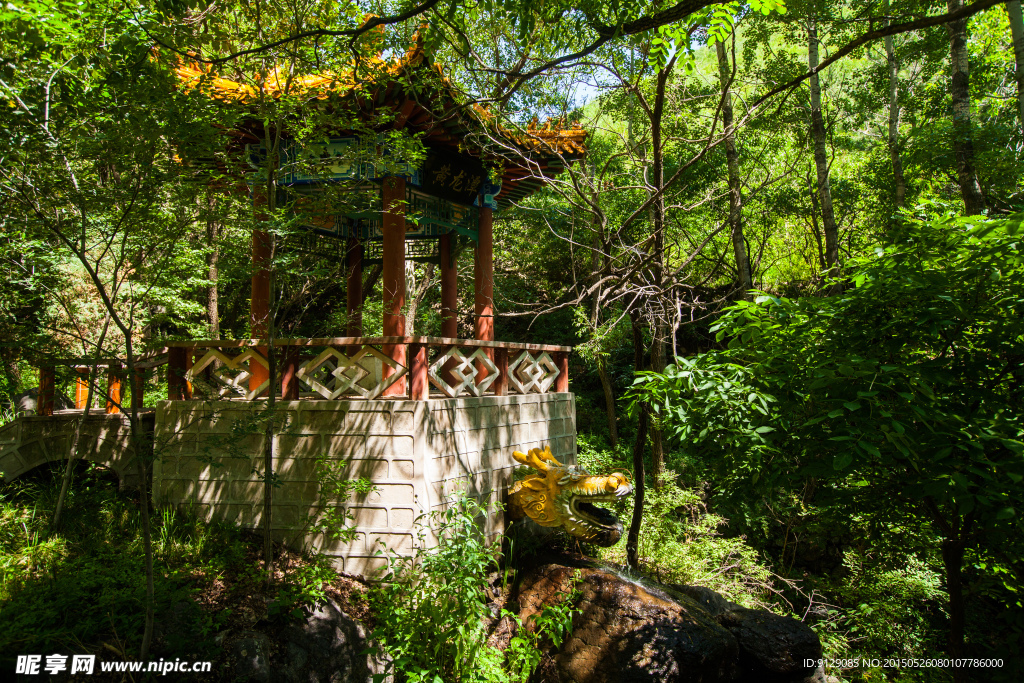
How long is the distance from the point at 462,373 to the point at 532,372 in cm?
148

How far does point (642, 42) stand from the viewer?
503cm

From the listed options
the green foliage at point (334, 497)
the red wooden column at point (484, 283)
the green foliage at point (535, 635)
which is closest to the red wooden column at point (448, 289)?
the red wooden column at point (484, 283)

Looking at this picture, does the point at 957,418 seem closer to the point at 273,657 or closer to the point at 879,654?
the point at 273,657

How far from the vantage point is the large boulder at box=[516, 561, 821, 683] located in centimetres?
507

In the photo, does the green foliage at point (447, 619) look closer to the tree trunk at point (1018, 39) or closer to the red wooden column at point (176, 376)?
the red wooden column at point (176, 376)

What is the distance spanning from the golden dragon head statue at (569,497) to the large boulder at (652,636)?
0.45 metres

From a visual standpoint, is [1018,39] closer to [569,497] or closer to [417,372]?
[569,497]

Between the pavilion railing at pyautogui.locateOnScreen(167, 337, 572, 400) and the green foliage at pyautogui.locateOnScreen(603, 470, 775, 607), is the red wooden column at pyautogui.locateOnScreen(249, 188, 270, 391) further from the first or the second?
the green foliage at pyautogui.locateOnScreen(603, 470, 775, 607)

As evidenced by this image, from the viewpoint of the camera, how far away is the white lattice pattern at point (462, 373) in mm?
5855

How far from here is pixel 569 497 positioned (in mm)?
5961

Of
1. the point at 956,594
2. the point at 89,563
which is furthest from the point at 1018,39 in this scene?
the point at 89,563

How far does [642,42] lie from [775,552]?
9.85 m

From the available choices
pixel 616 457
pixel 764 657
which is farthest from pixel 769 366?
pixel 616 457

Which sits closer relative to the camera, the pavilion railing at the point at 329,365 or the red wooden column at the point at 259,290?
the red wooden column at the point at 259,290
